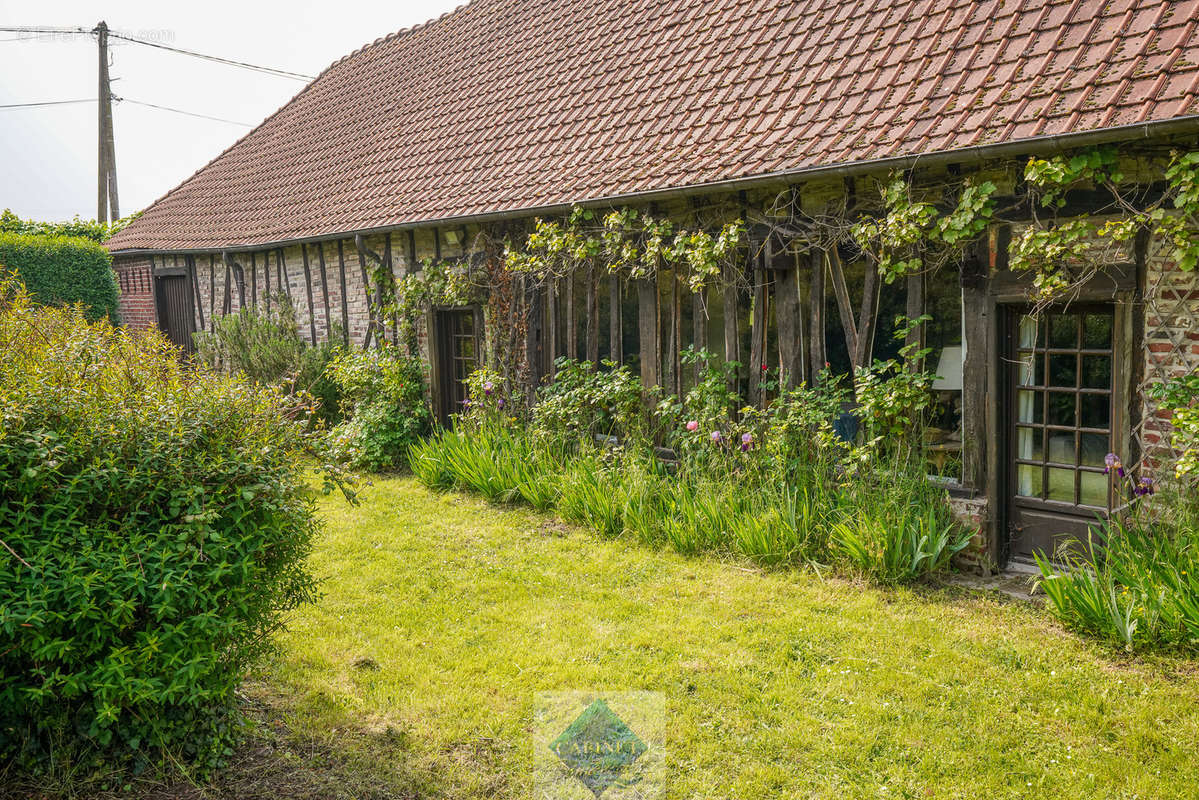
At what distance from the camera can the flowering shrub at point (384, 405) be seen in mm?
9602

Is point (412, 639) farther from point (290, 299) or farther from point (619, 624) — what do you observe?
point (290, 299)

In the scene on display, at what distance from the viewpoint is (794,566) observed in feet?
19.1

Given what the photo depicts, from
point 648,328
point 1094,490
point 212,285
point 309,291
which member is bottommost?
point 1094,490

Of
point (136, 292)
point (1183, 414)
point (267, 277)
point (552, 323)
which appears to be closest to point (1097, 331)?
point (1183, 414)

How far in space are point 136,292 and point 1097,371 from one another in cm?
1590

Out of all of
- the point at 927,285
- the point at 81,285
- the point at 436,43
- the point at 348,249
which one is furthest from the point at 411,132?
the point at 81,285

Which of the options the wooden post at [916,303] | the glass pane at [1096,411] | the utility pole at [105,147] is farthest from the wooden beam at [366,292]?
the utility pole at [105,147]

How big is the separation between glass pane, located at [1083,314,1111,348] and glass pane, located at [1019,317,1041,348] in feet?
0.91

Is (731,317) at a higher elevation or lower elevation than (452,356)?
higher

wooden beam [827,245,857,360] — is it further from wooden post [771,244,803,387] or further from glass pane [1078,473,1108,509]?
glass pane [1078,473,1108,509]

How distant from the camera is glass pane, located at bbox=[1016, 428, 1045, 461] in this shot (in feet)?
18.3

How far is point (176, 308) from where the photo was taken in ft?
49.5

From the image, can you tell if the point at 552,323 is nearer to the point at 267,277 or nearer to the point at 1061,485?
the point at 1061,485

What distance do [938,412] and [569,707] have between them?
11.0 ft
